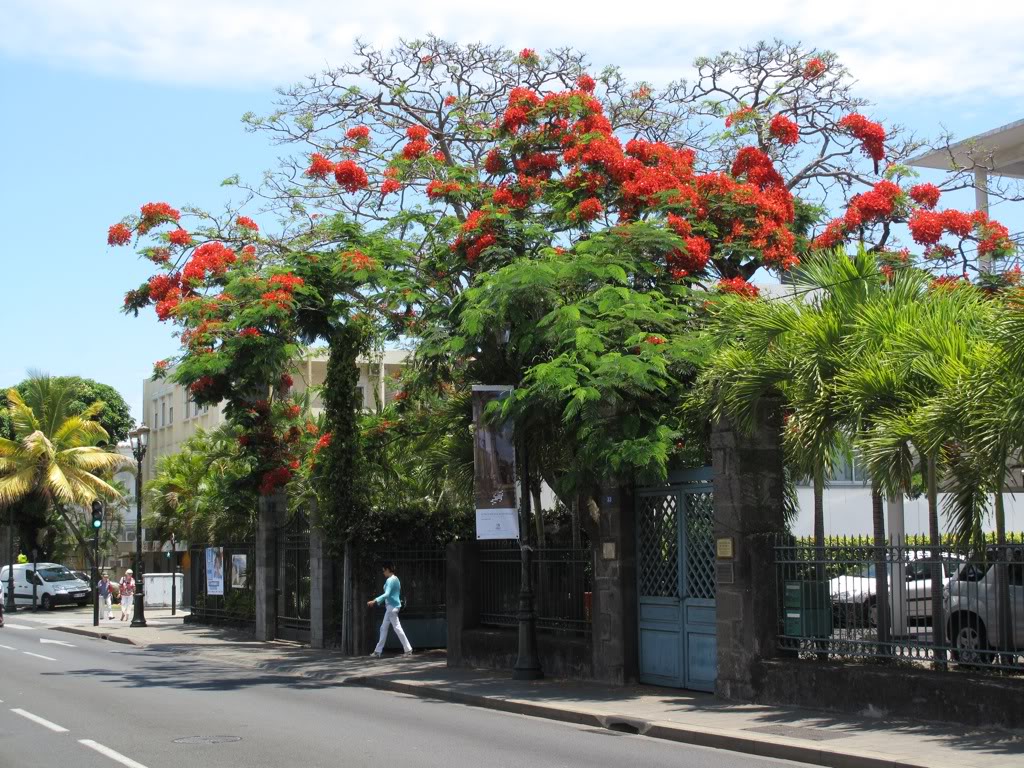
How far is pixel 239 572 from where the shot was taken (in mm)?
31578

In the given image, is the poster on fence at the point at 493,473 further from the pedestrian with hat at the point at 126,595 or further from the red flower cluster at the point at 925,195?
the pedestrian with hat at the point at 126,595

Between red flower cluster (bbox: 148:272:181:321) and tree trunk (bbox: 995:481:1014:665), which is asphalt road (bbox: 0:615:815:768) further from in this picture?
red flower cluster (bbox: 148:272:181:321)

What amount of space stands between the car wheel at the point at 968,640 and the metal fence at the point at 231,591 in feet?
68.5

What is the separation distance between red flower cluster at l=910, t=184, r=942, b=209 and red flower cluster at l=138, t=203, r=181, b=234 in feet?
45.1

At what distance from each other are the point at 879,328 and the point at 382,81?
47.7ft

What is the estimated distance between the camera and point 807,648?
14.2 meters

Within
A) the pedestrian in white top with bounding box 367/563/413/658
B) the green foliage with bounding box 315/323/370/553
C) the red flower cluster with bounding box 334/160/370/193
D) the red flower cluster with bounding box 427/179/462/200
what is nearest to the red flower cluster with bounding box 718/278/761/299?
the red flower cluster with bounding box 427/179/462/200

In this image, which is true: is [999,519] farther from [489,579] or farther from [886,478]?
[489,579]

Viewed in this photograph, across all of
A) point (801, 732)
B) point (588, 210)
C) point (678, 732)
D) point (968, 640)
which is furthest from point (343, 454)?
point (968, 640)

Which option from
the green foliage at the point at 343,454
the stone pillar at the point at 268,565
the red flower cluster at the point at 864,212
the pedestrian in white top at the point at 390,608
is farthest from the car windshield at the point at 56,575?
the red flower cluster at the point at 864,212

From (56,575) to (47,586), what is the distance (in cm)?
78

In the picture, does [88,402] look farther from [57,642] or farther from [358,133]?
[358,133]

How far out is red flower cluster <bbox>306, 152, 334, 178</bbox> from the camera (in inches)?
874

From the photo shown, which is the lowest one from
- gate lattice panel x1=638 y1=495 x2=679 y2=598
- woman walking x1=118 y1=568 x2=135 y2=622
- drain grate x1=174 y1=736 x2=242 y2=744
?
woman walking x1=118 y1=568 x2=135 y2=622
